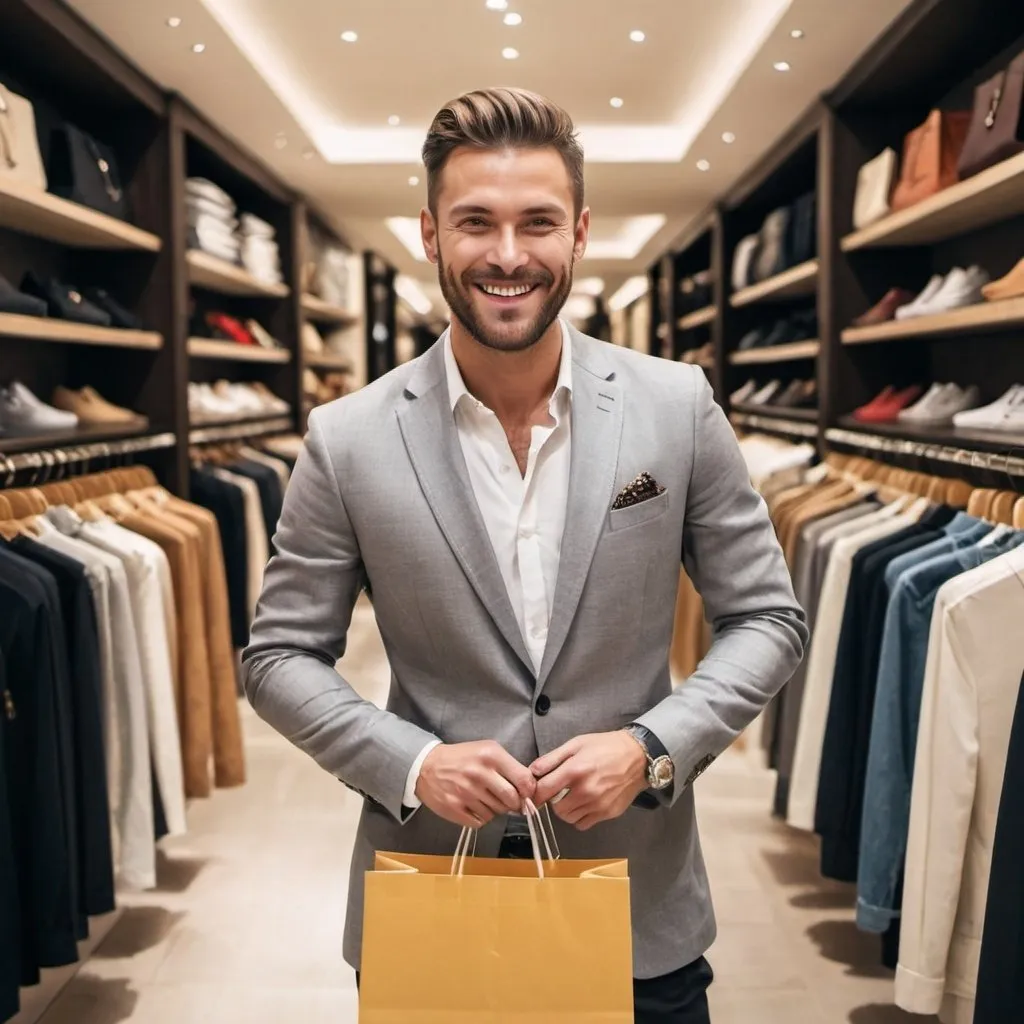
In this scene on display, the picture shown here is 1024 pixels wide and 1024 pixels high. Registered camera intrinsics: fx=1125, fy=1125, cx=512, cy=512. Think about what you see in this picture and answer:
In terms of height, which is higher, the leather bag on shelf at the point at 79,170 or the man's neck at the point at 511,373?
the leather bag on shelf at the point at 79,170

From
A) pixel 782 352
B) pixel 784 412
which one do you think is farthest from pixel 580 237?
pixel 782 352

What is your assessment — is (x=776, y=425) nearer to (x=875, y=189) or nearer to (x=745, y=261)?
(x=745, y=261)

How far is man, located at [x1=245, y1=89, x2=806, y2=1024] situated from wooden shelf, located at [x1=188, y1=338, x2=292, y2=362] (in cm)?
362

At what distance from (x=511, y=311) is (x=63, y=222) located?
2.83 meters

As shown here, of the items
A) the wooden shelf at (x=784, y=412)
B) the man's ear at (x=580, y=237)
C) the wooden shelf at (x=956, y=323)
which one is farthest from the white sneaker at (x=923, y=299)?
the man's ear at (x=580, y=237)

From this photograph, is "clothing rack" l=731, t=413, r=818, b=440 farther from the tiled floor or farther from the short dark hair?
the short dark hair

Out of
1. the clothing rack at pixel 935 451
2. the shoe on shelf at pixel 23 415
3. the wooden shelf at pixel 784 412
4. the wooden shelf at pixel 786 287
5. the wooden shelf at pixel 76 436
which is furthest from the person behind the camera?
the wooden shelf at pixel 786 287

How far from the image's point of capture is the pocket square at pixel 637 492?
53.3 inches

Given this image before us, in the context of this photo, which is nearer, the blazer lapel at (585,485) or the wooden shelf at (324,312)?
the blazer lapel at (585,485)

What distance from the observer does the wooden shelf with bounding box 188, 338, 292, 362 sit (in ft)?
16.2

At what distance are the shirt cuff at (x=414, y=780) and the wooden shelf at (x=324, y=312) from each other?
6002 mm

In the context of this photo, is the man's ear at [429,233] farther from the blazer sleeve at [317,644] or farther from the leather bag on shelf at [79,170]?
the leather bag on shelf at [79,170]

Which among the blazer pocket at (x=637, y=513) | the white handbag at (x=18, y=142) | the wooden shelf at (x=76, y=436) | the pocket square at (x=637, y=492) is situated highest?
the white handbag at (x=18, y=142)

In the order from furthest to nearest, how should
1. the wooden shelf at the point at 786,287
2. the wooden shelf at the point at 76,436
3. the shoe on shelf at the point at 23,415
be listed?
the wooden shelf at the point at 786,287, the shoe on shelf at the point at 23,415, the wooden shelf at the point at 76,436
